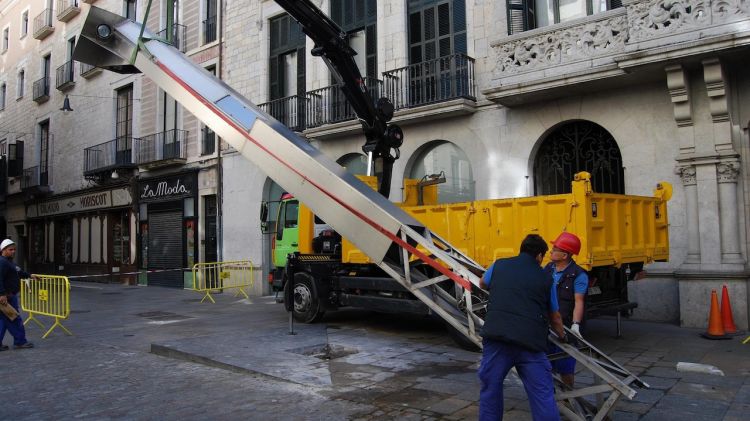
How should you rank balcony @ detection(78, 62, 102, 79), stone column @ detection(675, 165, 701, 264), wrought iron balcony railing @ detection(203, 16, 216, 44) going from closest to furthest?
stone column @ detection(675, 165, 701, 264), wrought iron balcony railing @ detection(203, 16, 216, 44), balcony @ detection(78, 62, 102, 79)

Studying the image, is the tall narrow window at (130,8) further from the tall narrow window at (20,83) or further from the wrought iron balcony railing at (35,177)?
the tall narrow window at (20,83)

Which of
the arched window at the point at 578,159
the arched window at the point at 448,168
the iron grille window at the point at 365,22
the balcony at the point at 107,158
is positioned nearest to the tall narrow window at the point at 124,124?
the balcony at the point at 107,158

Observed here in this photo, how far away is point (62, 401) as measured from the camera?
6.10 m

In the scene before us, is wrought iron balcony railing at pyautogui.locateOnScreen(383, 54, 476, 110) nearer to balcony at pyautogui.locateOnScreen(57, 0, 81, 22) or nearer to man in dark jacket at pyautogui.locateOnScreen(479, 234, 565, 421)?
man in dark jacket at pyautogui.locateOnScreen(479, 234, 565, 421)

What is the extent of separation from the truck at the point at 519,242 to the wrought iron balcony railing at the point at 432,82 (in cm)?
392

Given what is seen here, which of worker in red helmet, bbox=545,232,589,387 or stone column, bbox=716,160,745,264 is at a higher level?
stone column, bbox=716,160,745,264

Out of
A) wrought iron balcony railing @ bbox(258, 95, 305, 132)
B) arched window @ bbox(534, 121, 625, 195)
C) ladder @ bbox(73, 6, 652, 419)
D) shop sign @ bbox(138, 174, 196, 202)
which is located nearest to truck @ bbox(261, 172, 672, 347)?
ladder @ bbox(73, 6, 652, 419)

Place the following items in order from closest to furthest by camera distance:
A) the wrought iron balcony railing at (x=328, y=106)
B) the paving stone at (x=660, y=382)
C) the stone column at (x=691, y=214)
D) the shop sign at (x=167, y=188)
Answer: the paving stone at (x=660, y=382)
the stone column at (x=691, y=214)
the wrought iron balcony railing at (x=328, y=106)
the shop sign at (x=167, y=188)

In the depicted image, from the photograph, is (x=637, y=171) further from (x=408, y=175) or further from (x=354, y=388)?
(x=354, y=388)

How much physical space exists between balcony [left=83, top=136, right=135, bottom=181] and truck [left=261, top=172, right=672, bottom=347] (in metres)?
15.5

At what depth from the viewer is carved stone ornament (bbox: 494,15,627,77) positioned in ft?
35.5

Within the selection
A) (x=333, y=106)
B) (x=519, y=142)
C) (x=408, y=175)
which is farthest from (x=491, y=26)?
(x=333, y=106)

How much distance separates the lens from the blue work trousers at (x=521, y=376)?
4.06 m

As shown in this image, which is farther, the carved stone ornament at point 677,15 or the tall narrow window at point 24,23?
the tall narrow window at point 24,23
